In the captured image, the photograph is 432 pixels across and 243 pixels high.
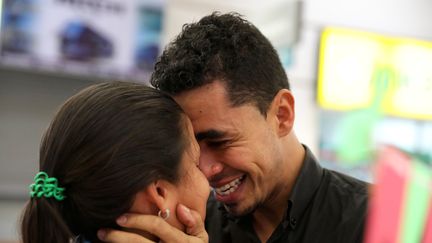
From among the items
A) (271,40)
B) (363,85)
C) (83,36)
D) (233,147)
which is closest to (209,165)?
(233,147)

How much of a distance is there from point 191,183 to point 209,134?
0.31 m

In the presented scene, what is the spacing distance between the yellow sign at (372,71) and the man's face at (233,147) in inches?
147

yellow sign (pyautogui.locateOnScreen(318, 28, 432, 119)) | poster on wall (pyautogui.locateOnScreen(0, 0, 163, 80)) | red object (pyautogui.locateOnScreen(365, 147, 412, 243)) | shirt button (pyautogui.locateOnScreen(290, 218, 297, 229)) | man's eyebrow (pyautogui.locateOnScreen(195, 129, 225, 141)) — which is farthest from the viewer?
yellow sign (pyautogui.locateOnScreen(318, 28, 432, 119))

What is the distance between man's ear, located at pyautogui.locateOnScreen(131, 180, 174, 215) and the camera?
3.96 ft

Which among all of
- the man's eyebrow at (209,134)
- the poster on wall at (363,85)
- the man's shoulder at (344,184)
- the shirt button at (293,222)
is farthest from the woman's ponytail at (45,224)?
the poster on wall at (363,85)

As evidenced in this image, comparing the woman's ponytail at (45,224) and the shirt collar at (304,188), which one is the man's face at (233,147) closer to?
the shirt collar at (304,188)

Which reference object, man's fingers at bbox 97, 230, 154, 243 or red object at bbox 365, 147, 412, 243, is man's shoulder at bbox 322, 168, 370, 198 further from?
red object at bbox 365, 147, 412, 243

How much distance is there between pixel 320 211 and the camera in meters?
1.70

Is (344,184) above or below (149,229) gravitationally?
below

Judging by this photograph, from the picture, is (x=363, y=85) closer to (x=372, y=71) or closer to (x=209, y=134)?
(x=372, y=71)

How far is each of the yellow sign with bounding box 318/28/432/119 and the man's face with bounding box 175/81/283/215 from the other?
3726 mm

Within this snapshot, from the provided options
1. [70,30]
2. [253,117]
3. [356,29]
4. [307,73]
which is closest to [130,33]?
[70,30]

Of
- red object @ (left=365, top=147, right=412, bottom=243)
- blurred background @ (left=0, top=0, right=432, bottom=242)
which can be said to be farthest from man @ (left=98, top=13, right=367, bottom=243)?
blurred background @ (left=0, top=0, right=432, bottom=242)

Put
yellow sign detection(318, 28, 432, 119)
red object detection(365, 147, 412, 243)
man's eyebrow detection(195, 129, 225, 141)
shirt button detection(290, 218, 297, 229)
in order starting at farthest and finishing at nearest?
yellow sign detection(318, 28, 432, 119)
shirt button detection(290, 218, 297, 229)
man's eyebrow detection(195, 129, 225, 141)
red object detection(365, 147, 412, 243)
